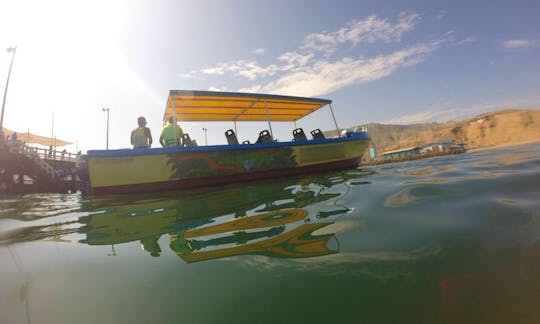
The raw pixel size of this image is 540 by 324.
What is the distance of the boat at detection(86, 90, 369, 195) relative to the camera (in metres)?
5.58

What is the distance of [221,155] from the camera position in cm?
636

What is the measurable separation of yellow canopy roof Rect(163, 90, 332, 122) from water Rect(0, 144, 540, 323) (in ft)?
16.9

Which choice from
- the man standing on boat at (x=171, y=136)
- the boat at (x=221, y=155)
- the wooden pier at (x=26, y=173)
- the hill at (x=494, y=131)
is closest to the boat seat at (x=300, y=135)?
the boat at (x=221, y=155)

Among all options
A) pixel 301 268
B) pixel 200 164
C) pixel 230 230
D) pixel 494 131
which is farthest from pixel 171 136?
pixel 494 131

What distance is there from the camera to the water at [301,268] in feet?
2.83

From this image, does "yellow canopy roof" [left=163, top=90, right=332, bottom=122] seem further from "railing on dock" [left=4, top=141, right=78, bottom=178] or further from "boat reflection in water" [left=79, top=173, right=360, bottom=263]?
"railing on dock" [left=4, top=141, right=78, bottom=178]

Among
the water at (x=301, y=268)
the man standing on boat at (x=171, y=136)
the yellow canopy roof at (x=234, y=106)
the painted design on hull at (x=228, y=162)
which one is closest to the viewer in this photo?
the water at (x=301, y=268)

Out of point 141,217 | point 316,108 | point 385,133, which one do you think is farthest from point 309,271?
point 385,133

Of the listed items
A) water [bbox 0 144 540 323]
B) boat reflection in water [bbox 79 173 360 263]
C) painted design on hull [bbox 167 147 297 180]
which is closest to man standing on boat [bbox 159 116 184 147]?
painted design on hull [bbox 167 147 297 180]

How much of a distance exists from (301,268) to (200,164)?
541cm

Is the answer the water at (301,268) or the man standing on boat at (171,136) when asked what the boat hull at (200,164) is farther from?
the water at (301,268)

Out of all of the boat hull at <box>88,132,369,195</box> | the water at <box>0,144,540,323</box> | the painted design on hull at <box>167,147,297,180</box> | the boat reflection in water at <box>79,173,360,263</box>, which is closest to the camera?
the water at <box>0,144,540,323</box>

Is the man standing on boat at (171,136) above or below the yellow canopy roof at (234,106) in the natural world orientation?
below

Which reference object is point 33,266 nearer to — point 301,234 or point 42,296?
point 42,296
